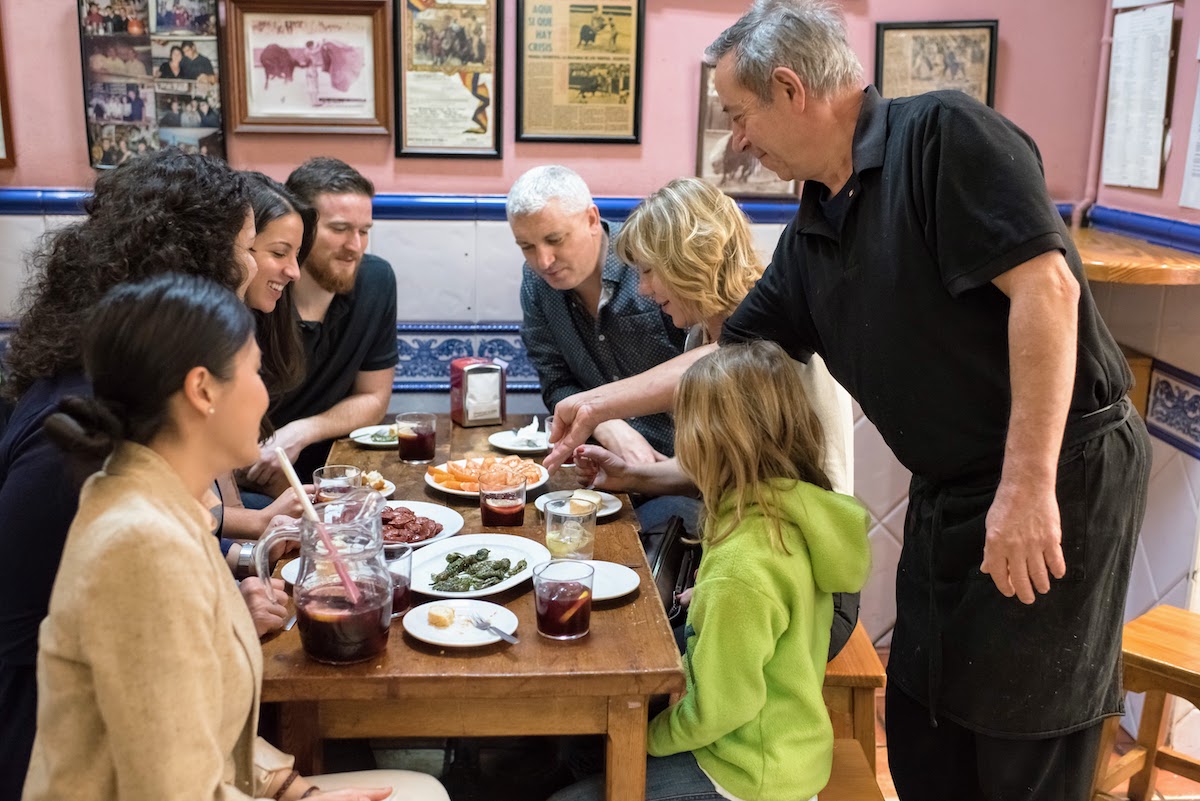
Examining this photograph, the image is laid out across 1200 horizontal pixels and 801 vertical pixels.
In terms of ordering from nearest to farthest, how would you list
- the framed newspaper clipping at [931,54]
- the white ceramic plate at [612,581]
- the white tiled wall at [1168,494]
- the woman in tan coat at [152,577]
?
the woman in tan coat at [152,577]
the white ceramic plate at [612,581]
the white tiled wall at [1168,494]
the framed newspaper clipping at [931,54]

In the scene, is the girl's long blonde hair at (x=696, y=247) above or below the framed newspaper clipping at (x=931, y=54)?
below

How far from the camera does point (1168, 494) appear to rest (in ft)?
9.59

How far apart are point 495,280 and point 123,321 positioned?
2221 mm

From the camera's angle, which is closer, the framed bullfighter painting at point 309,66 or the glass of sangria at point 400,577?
the glass of sangria at point 400,577

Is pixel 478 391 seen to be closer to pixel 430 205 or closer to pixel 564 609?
pixel 430 205

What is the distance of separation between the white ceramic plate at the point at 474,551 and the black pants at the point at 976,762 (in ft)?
2.40

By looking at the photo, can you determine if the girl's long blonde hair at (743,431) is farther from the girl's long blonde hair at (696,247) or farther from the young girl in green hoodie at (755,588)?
the girl's long blonde hair at (696,247)

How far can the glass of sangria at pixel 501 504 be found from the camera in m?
2.13

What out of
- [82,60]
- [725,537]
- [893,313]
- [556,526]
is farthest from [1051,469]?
[82,60]

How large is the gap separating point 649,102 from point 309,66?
3.37ft

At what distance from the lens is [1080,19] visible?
3.42 meters

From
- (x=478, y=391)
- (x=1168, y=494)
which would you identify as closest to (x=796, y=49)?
(x=478, y=391)

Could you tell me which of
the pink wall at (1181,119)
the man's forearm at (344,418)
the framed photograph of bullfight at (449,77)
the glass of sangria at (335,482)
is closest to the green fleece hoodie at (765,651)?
the glass of sangria at (335,482)

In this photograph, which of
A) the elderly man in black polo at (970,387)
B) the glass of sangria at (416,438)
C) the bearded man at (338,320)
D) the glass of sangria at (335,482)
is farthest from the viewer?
the bearded man at (338,320)
